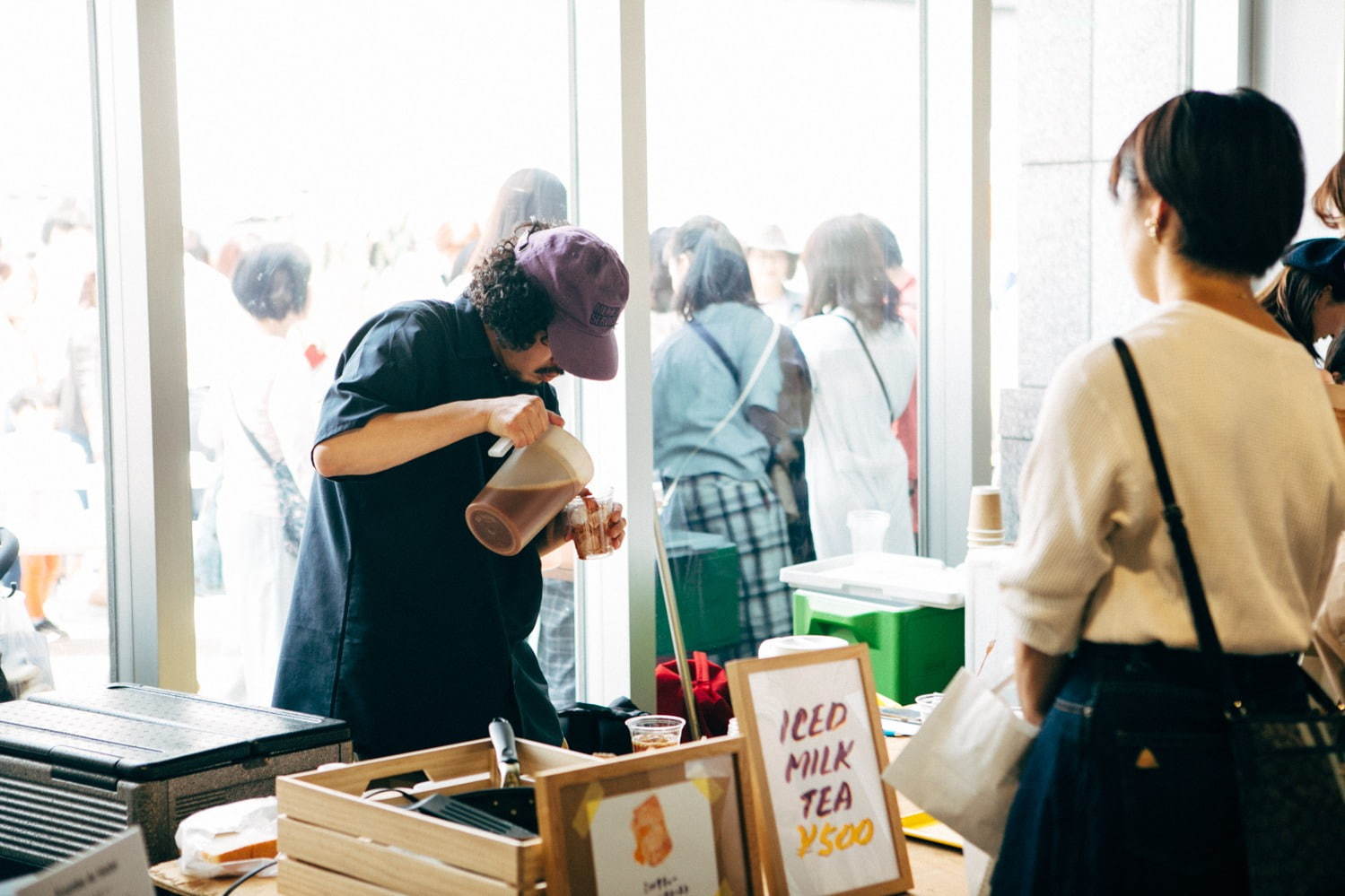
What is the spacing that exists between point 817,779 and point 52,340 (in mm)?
1641

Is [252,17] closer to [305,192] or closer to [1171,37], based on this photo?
[305,192]

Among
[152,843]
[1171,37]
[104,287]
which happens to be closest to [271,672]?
Answer: [104,287]

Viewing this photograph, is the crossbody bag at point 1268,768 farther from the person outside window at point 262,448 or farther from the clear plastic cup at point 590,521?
the person outside window at point 262,448

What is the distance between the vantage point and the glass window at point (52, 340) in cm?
230

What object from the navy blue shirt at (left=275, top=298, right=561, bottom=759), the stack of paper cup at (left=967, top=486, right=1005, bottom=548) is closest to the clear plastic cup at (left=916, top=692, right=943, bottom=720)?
the stack of paper cup at (left=967, top=486, right=1005, bottom=548)

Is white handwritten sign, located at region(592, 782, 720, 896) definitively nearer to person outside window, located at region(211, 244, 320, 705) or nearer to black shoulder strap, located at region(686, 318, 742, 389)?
person outside window, located at region(211, 244, 320, 705)

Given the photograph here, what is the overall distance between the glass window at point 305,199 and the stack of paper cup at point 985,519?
3.22ft

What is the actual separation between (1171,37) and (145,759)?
138 inches

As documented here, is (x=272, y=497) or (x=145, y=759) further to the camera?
(x=272, y=497)

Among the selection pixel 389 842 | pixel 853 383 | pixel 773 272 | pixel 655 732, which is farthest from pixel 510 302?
pixel 853 383

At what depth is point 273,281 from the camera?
2656 mm

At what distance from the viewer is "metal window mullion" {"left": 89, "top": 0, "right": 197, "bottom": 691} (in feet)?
7.30

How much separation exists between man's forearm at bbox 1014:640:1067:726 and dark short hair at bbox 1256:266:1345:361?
122cm

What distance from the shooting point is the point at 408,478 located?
2.01 m
